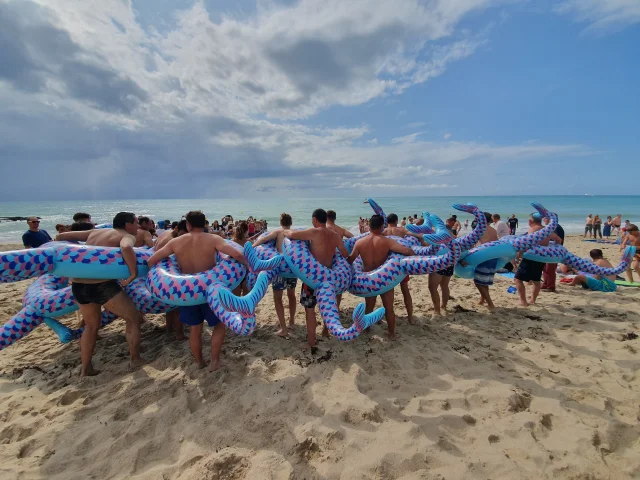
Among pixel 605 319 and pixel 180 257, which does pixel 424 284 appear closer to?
pixel 605 319

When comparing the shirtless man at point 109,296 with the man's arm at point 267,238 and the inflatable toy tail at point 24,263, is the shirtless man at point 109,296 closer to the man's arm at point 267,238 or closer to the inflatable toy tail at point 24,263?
the inflatable toy tail at point 24,263

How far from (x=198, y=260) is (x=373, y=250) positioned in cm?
245

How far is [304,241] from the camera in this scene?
177 inches

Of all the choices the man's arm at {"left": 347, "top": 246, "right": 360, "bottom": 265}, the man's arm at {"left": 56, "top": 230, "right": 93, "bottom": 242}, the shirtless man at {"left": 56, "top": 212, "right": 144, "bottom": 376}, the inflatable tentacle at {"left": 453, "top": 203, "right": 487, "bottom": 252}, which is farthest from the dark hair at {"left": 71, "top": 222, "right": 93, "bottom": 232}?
the inflatable tentacle at {"left": 453, "top": 203, "right": 487, "bottom": 252}

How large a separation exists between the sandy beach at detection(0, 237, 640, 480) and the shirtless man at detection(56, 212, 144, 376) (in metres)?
0.32

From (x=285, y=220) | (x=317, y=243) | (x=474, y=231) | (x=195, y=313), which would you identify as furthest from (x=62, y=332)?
(x=474, y=231)

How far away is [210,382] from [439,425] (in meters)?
2.38

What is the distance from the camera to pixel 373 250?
482 cm

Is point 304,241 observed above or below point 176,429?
above

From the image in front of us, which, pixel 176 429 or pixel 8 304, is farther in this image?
pixel 8 304

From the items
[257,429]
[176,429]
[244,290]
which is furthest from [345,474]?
[244,290]

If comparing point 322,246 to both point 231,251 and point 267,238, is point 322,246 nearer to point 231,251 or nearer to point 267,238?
point 267,238

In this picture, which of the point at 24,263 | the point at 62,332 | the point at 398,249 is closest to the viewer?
the point at 24,263

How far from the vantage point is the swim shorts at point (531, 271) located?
5969mm
